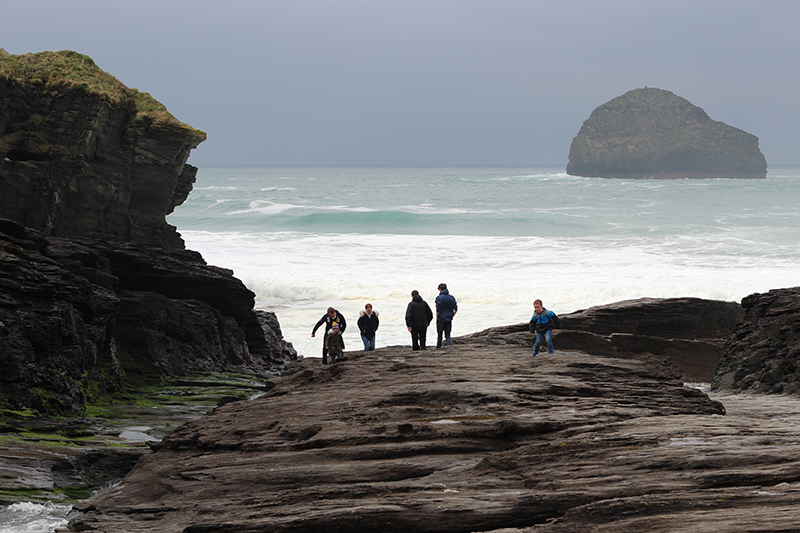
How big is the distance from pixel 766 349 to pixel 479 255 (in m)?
33.2

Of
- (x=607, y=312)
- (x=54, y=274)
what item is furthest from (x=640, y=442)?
(x=607, y=312)

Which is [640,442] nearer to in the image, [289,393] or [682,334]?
[289,393]

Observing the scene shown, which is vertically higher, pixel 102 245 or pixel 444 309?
pixel 102 245

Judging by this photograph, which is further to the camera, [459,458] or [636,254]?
[636,254]

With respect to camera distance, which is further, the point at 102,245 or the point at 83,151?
the point at 83,151

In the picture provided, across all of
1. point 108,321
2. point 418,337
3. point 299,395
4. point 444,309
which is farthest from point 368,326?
point 108,321

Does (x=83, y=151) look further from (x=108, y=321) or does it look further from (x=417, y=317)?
(x=417, y=317)

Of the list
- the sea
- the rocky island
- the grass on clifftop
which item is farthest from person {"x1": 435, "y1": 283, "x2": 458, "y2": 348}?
the grass on clifftop

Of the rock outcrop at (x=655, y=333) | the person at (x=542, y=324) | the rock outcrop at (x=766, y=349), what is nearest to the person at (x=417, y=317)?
the person at (x=542, y=324)

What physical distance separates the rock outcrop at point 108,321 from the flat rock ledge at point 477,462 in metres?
3.83

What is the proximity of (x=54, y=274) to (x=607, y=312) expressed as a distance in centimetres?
1438

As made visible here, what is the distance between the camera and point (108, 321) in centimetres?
Answer: 1603

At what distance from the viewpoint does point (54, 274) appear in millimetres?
14500

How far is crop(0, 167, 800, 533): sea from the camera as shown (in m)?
33.0
